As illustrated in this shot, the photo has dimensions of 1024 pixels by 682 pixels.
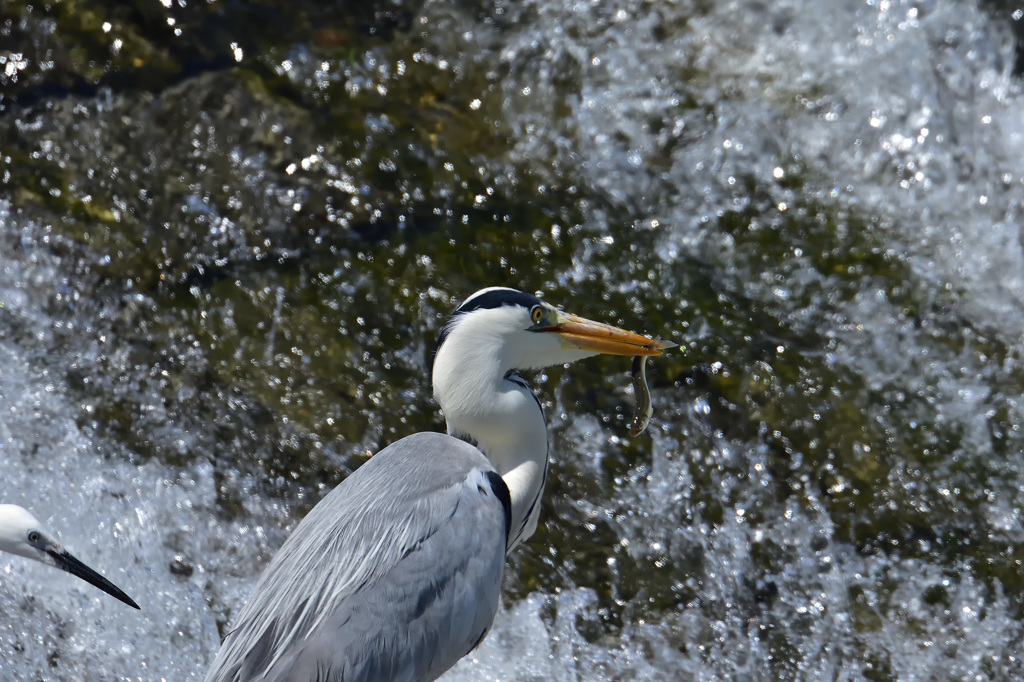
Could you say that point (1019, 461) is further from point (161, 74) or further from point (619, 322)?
point (161, 74)

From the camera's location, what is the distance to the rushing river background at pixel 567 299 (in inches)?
147

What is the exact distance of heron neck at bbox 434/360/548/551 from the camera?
303cm

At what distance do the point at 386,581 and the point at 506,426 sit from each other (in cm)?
61

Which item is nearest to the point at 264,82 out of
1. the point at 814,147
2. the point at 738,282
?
the point at 738,282

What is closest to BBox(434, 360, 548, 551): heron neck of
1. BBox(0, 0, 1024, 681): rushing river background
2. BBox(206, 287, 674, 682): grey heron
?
BBox(206, 287, 674, 682): grey heron

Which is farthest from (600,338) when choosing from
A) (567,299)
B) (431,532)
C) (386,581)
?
(567,299)

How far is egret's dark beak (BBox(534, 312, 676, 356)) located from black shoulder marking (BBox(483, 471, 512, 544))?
0.48 metres

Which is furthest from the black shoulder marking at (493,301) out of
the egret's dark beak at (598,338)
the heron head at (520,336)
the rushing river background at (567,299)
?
the rushing river background at (567,299)

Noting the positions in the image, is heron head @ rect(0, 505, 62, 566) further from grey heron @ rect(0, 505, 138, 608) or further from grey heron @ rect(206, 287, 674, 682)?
grey heron @ rect(206, 287, 674, 682)

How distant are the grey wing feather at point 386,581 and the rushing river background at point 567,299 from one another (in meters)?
0.88

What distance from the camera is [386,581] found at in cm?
273

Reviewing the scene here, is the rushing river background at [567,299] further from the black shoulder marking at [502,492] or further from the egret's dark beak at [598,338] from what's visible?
the egret's dark beak at [598,338]

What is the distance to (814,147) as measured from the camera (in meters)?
5.10

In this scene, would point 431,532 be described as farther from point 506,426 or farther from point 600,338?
point 600,338
